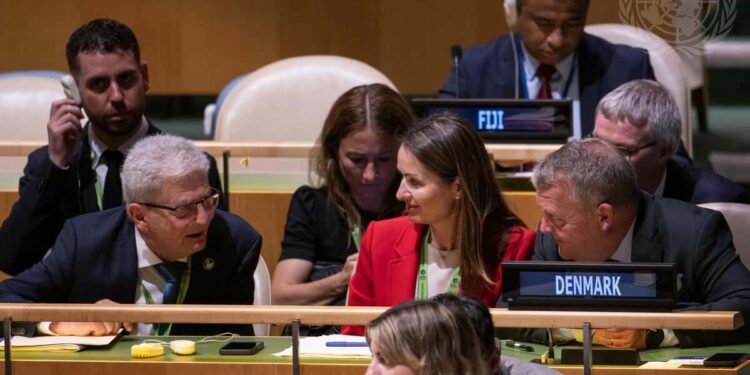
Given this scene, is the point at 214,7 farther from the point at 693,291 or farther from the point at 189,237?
the point at 693,291

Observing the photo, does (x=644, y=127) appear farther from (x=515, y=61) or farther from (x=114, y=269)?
(x=114, y=269)

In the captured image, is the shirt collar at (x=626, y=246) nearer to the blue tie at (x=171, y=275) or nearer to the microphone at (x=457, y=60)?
the blue tie at (x=171, y=275)

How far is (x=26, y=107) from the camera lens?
5.23 metres

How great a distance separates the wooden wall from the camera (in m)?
7.03

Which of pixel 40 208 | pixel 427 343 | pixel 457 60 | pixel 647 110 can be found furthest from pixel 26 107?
pixel 427 343

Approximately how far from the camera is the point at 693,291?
130 inches

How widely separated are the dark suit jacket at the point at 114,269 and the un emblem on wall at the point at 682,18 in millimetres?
2462

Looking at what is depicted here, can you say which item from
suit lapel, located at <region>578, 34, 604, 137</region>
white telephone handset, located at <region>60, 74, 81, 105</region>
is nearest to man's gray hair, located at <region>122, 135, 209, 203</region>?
white telephone handset, located at <region>60, 74, 81, 105</region>

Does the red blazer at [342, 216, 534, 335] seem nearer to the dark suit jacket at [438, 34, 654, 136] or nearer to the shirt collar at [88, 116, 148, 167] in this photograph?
the shirt collar at [88, 116, 148, 167]

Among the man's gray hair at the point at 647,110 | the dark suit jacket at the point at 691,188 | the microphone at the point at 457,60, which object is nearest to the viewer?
the man's gray hair at the point at 647,110

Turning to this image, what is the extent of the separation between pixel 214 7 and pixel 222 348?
427cm

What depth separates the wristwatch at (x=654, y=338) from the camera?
2998mm

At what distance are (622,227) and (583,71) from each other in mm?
1551

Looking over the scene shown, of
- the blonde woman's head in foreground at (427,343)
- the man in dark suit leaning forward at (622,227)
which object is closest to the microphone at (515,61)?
the man in dark suit leaning forward at (622,227)
